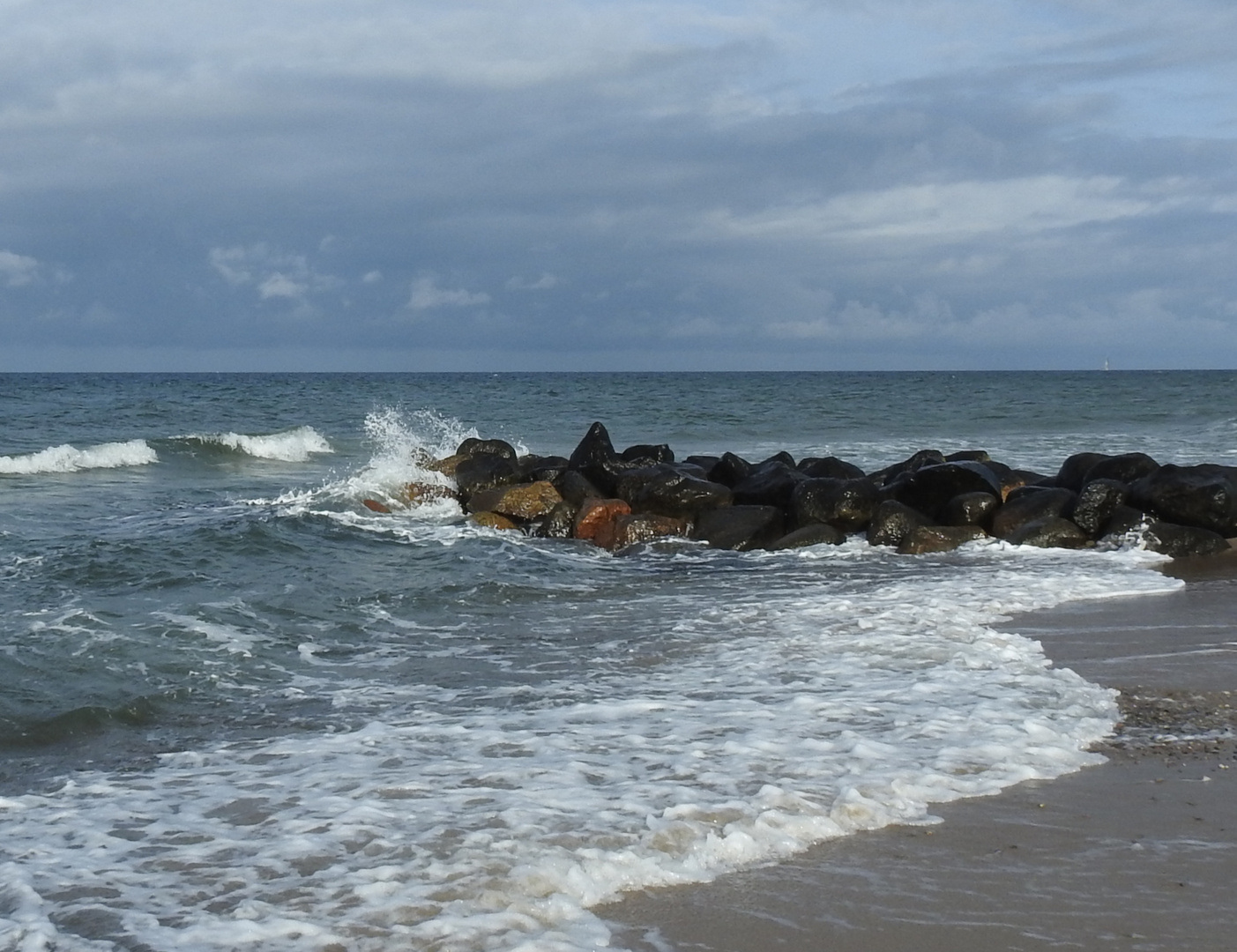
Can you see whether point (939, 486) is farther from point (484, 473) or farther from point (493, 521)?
point (484, 473)

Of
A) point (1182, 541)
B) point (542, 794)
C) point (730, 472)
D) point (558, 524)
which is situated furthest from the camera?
point (730, 472)

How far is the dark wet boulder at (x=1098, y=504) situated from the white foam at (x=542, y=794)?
5097mm

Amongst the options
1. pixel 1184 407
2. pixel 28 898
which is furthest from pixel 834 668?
pixel 1184 407

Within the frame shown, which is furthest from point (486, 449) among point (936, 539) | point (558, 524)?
point (936, 539)

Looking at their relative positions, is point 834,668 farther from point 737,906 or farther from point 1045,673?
point 737,906

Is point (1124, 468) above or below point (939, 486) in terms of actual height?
above

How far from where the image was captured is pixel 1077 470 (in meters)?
13.9

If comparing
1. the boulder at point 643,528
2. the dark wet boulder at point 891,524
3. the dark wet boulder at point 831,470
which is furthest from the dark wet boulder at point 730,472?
the dark wet boulder at point 891,524

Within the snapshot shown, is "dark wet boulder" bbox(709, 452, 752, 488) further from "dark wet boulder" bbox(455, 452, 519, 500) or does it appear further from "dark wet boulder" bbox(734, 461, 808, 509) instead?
"dark wet boulder" bbox(455, 452, 519, 500)

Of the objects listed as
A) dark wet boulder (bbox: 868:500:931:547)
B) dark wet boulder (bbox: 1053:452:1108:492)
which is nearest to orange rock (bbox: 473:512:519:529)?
dark wet boulder (bbox: 868:500:931:547)

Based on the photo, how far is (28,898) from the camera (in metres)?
4.00

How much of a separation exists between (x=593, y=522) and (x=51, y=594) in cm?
582

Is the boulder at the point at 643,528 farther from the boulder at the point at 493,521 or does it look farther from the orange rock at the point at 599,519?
the boulder at the point at 493,521

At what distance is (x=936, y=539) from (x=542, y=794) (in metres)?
8.26
